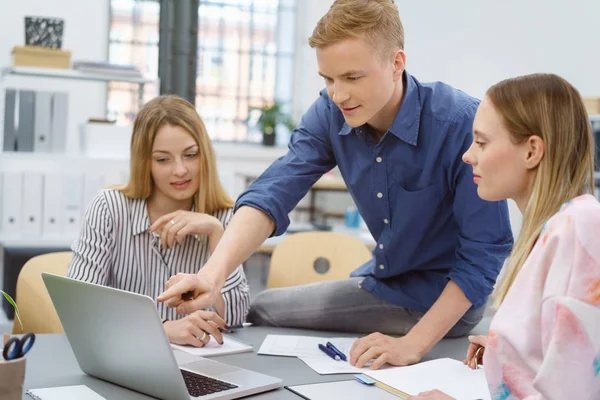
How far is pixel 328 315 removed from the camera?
1.83 metres

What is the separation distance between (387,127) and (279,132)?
5.24 metres

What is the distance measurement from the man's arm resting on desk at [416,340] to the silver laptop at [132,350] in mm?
236

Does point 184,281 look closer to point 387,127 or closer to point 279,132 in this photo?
point 387,127

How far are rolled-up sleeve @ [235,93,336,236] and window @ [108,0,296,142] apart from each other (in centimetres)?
484

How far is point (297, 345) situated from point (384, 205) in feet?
1.28

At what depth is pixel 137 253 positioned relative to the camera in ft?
6.40

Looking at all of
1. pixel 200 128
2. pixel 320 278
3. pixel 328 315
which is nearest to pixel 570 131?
pixel 328 315

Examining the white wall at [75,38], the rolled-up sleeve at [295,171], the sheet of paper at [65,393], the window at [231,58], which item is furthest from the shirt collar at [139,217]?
the window at [231,58]

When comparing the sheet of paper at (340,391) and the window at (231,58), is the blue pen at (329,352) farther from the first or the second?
the window at (231,58)

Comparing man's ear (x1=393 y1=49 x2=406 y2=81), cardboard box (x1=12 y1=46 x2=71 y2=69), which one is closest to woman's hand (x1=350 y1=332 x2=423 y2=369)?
man's ear (x1=393 y1=49 x2=406 y2=81)

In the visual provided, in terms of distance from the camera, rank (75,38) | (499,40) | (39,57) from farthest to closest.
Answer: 1. (75,38)
2. (499,40)
3. (39,57)

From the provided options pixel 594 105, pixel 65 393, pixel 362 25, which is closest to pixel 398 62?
pixel 362 25

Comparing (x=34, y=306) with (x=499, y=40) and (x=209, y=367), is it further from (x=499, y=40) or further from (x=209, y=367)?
(x=499, y=40)

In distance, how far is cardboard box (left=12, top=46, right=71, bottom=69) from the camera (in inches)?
156
